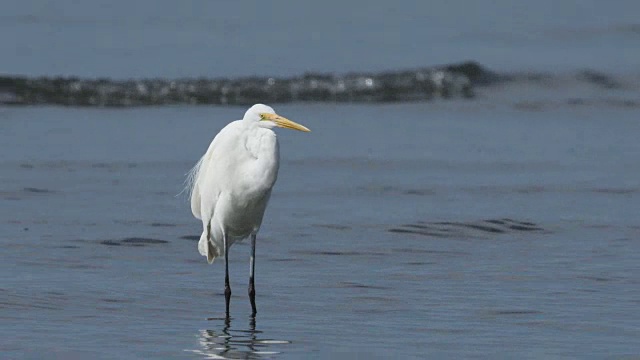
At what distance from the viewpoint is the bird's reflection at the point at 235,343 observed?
23.1ft

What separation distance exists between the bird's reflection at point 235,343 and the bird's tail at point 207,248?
0.84 metres

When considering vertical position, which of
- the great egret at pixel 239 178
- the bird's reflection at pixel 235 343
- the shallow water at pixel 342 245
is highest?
the great egret at pixel 239 178

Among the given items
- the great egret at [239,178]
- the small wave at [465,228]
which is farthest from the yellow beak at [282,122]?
the small wave at [465,228]

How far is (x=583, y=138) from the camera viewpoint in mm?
15273

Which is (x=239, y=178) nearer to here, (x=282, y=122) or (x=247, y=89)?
(x=282, y=122)

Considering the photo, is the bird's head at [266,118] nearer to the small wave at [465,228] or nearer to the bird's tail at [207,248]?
the bird's tail at [207,248]

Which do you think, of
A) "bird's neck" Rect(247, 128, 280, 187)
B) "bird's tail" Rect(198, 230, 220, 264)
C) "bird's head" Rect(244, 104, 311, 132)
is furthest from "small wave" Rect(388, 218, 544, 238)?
"bird's head" Rect(244, 104, 311, 132)

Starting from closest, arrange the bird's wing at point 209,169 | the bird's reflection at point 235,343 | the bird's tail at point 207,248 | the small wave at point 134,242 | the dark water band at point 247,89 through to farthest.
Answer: the bird's reflection at point 235,343, the bird's wing at point 209,169, the bird's tail at point 207,248, the small wave at point 134,242, the dark water band at point 247,89

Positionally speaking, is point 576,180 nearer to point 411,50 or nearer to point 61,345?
point 61,345

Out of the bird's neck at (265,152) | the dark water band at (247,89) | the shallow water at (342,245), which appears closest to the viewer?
the shallow water at (342,245)

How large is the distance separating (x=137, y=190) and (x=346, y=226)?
218cm

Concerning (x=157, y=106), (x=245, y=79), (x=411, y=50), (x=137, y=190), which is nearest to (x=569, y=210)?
(x=137, y=190)

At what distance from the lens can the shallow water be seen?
7.42 metres

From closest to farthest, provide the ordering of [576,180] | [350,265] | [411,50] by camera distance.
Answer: [350,265], [576,180], [411,50]
